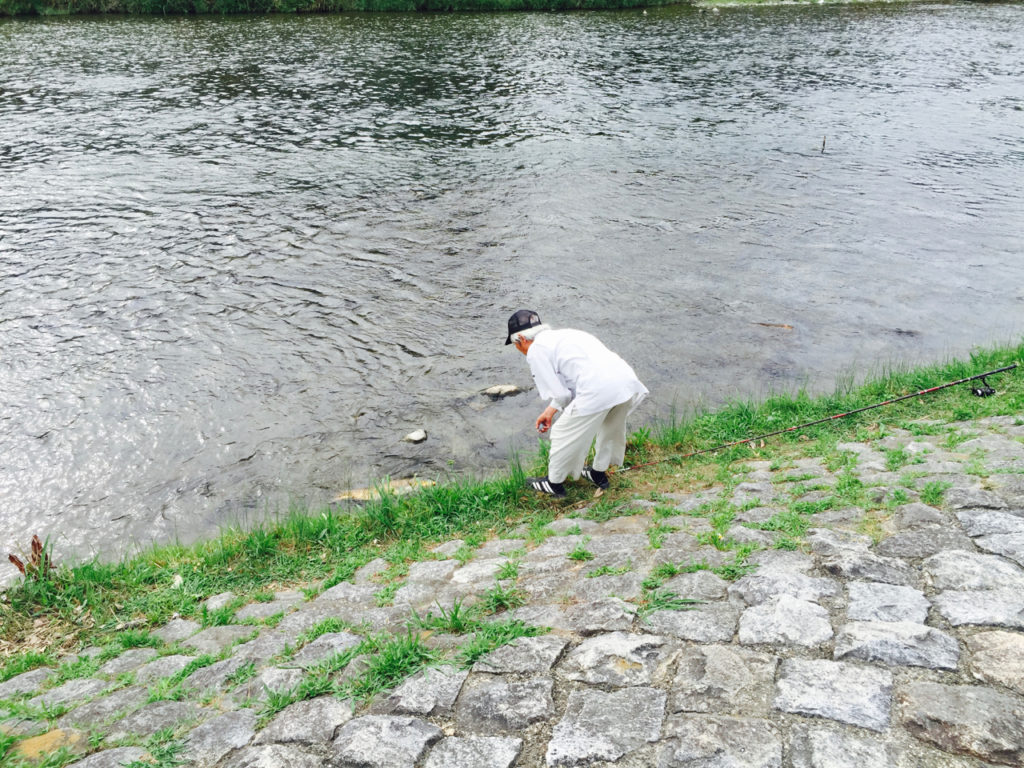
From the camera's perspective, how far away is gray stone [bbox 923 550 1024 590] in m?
4.90

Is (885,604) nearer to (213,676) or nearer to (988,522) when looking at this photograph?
(988,522)

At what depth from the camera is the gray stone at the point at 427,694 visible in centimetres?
456

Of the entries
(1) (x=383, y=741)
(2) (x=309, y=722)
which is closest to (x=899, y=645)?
(1) (x=383, y=741)

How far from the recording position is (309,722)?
4.58 m

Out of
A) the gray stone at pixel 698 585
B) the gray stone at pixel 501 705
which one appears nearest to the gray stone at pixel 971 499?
the gray stone at pixel 698 585

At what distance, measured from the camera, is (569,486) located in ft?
26.4

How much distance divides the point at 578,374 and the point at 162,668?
4.04 metres

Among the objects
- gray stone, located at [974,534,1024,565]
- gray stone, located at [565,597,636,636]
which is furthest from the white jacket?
gray stone, located at [974,534,1024,565]

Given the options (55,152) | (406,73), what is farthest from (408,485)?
(406,73)

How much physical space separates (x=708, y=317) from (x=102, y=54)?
31.1 meters

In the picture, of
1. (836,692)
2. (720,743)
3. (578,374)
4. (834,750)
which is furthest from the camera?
(578,374)

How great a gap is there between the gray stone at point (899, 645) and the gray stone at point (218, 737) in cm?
336

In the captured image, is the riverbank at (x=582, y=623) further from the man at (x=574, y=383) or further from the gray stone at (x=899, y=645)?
the man at (x=574, y=383)

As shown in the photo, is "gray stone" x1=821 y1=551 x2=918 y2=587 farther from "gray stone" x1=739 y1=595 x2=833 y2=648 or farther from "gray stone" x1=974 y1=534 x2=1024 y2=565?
"gray stone" x1=974 y1=534 x2=1024 y2=565
